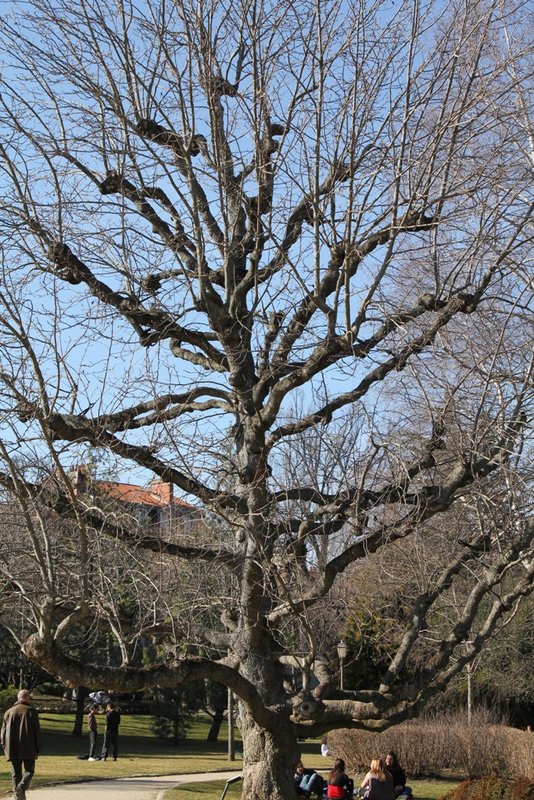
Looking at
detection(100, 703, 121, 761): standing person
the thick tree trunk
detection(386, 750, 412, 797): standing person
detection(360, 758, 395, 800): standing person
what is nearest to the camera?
the thick tree trunk

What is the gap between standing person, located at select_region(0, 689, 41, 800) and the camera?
10.9 m

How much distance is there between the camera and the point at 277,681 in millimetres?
9391

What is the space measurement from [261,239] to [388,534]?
3.33 meters

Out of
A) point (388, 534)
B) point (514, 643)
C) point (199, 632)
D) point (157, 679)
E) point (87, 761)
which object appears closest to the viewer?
point (157, 679)

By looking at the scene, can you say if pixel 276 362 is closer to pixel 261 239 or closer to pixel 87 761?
A: pixel 261 239

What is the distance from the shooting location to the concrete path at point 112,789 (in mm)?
13656

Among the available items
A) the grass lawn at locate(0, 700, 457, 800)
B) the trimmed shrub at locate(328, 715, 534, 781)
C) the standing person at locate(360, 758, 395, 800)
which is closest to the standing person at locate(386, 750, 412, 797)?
the grass lawn at locate(0, 700, 457, 800)

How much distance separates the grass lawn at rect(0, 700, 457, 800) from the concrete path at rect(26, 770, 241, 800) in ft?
1.34

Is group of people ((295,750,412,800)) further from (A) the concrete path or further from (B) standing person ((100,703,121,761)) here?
(B) standing person ((100,703,121,761))

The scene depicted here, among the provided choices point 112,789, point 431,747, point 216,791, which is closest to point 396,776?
point 216,791

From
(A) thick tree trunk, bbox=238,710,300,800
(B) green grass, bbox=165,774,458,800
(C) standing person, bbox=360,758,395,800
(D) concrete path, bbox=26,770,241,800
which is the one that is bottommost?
(B) green grass, bbox=165,774,458,800

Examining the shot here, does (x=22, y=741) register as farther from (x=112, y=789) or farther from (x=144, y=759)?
(x=144, y=759)

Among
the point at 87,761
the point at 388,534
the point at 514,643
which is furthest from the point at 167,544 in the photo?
the point at 514,643

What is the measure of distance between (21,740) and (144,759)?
13.8 meters
